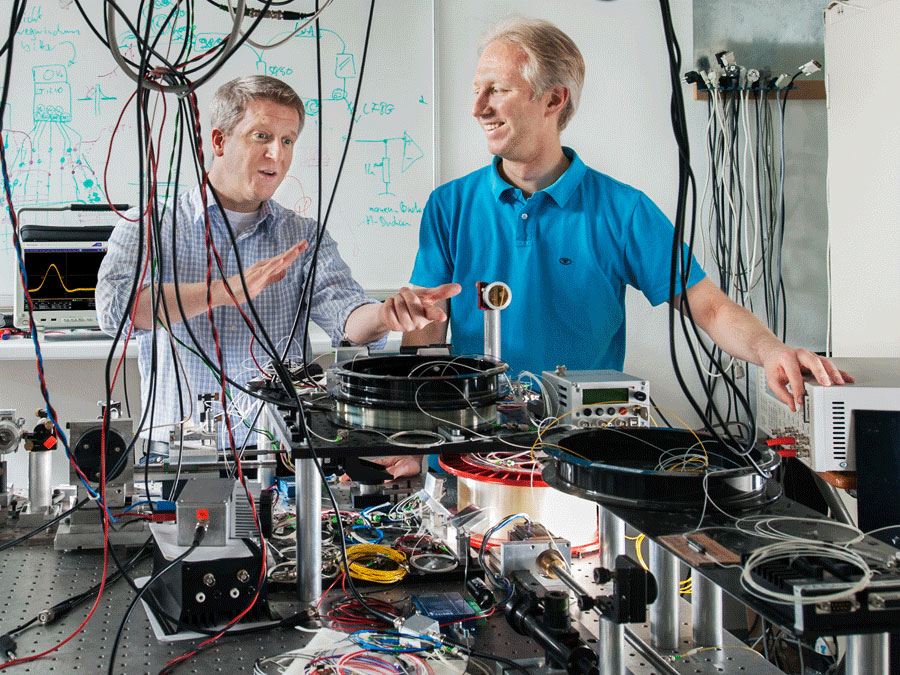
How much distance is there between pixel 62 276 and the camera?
122 inches

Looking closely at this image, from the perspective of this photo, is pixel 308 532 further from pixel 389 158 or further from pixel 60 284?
pixel 389 158

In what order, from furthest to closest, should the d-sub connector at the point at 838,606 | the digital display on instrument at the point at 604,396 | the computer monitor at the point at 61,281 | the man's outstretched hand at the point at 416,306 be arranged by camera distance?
the computer monitor at the point at 61,281 < the man's outstretched hand at the point at 416,306 < the digital display on instrument at the point at 604,396 < the d-sub connector at the point at 838,606

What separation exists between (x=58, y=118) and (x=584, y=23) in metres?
2.27

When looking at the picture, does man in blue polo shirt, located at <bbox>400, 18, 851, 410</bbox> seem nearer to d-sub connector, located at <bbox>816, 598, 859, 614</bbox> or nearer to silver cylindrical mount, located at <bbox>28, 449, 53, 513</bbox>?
silver cylindrical mount, located at <bbox>28, 449, 53, 513</bbox>

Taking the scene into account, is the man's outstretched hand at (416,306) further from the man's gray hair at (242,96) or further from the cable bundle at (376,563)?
the man's gray hair at (242,96)

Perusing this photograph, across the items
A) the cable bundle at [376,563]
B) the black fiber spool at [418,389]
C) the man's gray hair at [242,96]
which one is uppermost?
the man's gray hair at [242,96]

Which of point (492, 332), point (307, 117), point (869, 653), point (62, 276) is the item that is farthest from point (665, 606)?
point (307, 117)

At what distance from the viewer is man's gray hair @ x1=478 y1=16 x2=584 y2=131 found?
7.08ft

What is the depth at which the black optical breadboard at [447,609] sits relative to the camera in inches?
41.1

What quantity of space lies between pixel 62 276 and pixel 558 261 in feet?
6.54

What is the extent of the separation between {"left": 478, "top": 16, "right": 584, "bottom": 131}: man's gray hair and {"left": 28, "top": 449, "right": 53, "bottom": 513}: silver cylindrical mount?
1480 mm

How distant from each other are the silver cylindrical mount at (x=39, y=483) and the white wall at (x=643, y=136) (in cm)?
240

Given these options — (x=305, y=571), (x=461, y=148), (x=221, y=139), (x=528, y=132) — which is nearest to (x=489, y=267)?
(x=528, y=132)

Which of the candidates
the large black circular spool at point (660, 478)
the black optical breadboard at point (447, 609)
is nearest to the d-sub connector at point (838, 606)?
the large black circular spool at point (660, 478)
